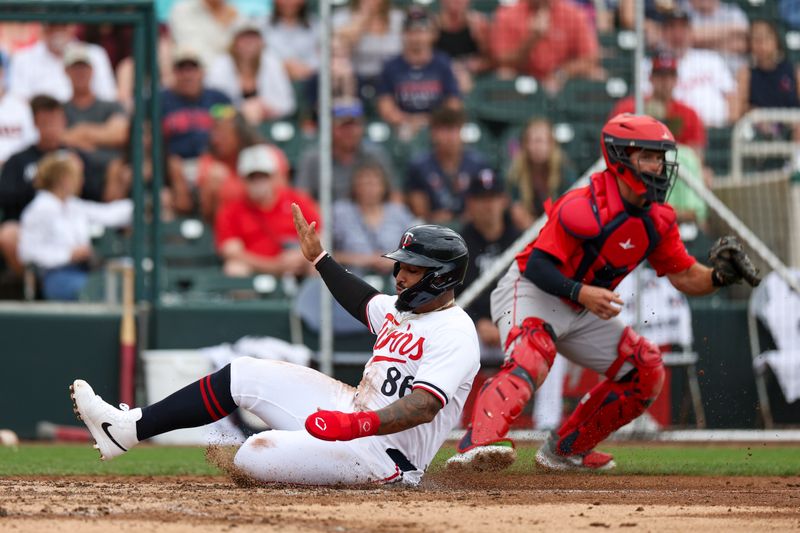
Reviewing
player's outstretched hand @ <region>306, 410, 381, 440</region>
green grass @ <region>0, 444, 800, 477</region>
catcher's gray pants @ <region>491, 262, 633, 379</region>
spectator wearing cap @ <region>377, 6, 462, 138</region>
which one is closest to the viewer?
player's outstretched hand @ <region>306, 410, 381, 440</region>

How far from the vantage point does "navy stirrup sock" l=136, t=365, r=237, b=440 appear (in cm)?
588

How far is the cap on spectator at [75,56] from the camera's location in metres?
11.9

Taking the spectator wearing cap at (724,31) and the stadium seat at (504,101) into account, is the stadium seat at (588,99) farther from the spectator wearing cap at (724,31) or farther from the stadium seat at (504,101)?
the spectator wearing cap at (724,31)

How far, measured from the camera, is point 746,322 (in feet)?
35.3

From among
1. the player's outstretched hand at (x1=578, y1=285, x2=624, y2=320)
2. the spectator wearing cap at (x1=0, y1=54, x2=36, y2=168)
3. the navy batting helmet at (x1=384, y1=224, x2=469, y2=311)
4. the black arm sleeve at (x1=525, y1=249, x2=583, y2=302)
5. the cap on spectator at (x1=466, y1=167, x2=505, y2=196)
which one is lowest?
the player's outstretched hand at (x1=578, y1=285, x2=624, y2=320)

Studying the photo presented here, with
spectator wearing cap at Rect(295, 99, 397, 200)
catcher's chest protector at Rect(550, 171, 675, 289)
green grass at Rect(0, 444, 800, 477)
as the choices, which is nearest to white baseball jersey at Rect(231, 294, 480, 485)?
green grass at Rect(0, 444, 800, 477)

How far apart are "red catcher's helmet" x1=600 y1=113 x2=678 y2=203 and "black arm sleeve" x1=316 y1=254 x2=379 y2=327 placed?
168 centimetres

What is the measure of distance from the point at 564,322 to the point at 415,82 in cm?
485

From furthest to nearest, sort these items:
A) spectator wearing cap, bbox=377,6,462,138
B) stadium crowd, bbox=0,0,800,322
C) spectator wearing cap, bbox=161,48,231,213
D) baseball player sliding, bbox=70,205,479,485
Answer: spectator wearing cap, bbox=161,48,231,213 < spectator wearing cap, bbox=377,6,462,138 < stadium crowd, bbox=0,0,800,322 < baseball player sliding, bbox=70,205,479,485

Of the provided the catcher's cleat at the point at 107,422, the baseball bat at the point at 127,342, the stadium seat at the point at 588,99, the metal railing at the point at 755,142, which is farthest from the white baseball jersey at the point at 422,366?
the metal railing at the point at 755,142

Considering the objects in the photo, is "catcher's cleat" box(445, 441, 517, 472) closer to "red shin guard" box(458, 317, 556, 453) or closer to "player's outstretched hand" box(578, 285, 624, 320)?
"red shin guard" box(458, 317, 556, 453)

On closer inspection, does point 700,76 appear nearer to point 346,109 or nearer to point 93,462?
point 346,109

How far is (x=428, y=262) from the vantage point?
5.86 meters

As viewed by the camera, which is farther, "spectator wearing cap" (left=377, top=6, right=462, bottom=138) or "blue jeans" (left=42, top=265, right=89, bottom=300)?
"spectator wearing cap" (left=377, top=6, right=462, bottom=138)
